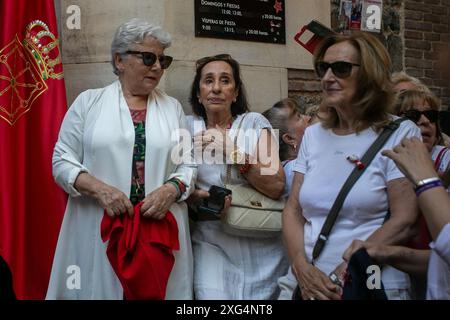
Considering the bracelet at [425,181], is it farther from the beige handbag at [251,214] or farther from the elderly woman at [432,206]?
the beige handbag at [251,214]

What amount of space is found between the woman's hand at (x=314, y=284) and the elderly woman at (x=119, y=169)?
83cm

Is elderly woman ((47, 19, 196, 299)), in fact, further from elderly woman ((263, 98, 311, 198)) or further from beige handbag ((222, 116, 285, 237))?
elderly woman ((263, 98, 311, 198))

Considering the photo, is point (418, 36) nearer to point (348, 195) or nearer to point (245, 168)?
point (245, 168)

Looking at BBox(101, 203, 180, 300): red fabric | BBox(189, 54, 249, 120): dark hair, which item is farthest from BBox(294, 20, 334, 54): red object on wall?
BBox(101, 203, 180, 300): red fabric

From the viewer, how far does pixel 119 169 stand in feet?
13.4

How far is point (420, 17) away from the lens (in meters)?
7.69

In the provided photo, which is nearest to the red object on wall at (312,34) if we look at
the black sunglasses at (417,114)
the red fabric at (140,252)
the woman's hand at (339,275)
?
the black sunglasses at (417,114)

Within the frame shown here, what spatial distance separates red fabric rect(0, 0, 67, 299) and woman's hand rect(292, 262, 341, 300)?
187cm

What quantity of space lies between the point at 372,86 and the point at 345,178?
0.51 metres

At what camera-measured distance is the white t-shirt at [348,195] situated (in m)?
3.53

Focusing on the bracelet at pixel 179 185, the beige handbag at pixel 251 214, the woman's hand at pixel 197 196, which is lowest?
the beige handbag at pixel 251 214

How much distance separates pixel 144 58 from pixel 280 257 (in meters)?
1.45
